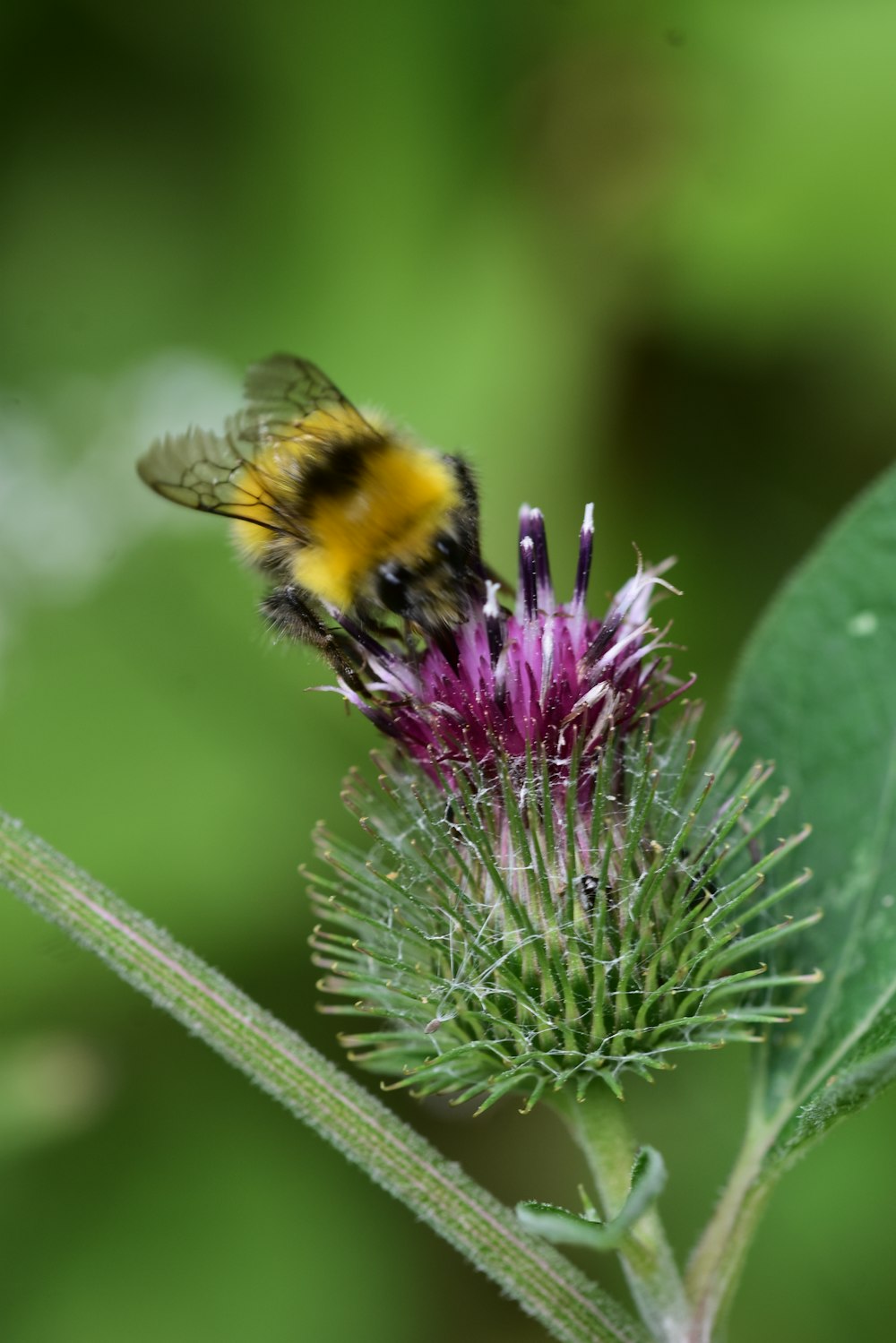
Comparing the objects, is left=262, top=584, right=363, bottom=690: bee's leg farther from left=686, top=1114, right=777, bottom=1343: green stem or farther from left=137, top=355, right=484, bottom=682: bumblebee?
left=686, top=1114, right=777, bottom=1343: green stem

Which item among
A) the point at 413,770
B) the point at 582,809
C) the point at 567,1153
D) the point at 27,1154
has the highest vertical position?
the point at 413,770

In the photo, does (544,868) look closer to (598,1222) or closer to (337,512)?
(598,1222)

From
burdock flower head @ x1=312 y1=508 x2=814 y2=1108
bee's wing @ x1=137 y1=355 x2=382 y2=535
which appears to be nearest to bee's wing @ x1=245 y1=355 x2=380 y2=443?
bee's wing @ x1=137 y1=355 x2=382 y2=535

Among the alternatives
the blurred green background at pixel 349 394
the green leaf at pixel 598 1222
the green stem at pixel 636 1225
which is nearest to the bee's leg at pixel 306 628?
the green stem at pixel 636 1225

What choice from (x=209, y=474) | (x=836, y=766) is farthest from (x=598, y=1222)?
(x=209, y=474)

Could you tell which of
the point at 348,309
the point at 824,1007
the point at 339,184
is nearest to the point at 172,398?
the point at 348,309

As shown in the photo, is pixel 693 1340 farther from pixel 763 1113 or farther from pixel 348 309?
pixel 348 309

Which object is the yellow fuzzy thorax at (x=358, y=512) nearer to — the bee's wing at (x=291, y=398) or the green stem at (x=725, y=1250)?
the bee's wing at (x=291, y=398)
